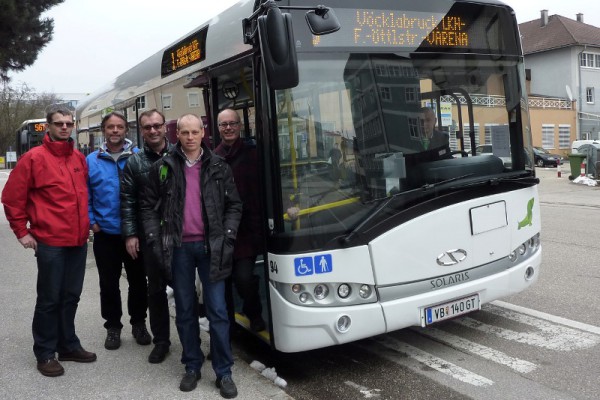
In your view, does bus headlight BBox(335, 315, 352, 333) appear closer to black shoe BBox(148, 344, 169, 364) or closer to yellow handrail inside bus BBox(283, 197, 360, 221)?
yellow handrail inside bus BBox(283, 197, 360, 221)

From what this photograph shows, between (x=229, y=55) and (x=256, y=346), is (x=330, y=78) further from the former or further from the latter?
(x=256, y=346)

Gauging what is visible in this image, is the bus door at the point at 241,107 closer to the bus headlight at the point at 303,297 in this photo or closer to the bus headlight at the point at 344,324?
Result: the bus headlight at the point at 303,297

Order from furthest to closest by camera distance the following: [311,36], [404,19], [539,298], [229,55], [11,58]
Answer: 1. [11,58]
2. [539,298]
3. [229,55]
4. [404,19]
5. [311,36]

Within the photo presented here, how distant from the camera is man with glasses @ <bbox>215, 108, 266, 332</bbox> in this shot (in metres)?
4.07

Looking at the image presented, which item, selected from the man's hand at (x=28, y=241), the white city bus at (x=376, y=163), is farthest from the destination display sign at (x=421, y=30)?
the man's hand at (x=28, y=241)

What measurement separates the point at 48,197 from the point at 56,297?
744mm

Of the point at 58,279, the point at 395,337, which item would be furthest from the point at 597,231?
the point at 58,279

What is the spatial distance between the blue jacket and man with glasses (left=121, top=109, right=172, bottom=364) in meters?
0.27

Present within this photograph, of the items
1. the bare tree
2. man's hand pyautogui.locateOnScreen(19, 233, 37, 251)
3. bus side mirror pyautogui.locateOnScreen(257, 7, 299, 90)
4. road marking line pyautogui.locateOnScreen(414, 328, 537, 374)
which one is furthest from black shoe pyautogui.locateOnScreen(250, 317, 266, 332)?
the bare tree

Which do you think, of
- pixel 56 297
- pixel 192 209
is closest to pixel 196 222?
pixel 192 209

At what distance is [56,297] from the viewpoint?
426 centimetres

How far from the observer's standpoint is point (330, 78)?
12.6 feet

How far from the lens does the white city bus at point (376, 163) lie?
380 centimetres

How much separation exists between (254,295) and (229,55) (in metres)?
1.83
